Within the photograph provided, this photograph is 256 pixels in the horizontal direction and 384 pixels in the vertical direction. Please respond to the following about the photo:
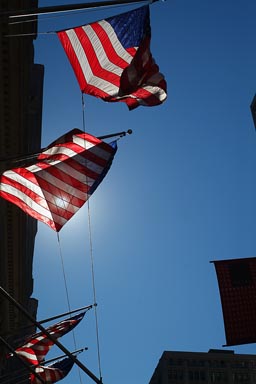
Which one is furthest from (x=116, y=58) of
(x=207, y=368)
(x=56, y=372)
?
(x=207, y=368)

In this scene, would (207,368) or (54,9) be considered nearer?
(54,9)

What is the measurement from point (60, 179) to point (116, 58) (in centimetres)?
361

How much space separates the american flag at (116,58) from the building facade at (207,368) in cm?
10382

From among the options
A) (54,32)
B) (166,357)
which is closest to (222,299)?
(54,32)

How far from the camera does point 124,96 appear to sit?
10.9 meters

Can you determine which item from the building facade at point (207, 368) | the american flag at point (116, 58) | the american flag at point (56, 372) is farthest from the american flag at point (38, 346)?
the building facade at point (207, 368)

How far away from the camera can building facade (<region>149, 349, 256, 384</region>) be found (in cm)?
10450

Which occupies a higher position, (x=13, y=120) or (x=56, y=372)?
(x=13, y=120)

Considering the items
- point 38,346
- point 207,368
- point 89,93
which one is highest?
point 89,93

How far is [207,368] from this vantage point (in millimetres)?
105875

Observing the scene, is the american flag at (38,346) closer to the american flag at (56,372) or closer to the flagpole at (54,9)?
the american flag at (56,372)

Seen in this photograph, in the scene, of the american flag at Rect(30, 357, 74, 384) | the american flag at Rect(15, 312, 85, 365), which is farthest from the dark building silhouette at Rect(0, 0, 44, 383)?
the american flag at Rect(30, 357, 74, 384)

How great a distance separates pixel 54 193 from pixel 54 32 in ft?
13.8

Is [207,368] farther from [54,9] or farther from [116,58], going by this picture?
[54,9]
